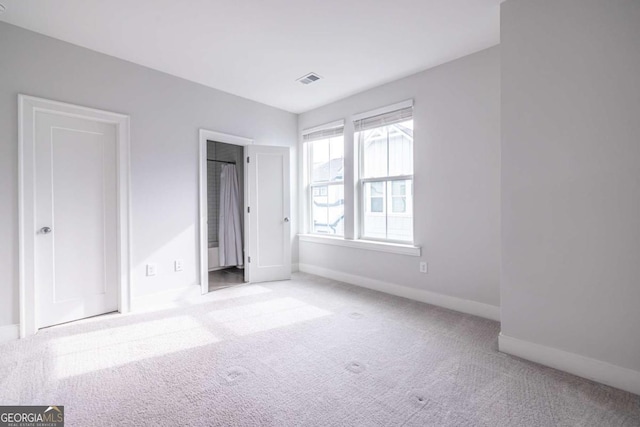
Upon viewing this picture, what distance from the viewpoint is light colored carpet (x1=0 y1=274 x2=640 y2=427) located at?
1.63m

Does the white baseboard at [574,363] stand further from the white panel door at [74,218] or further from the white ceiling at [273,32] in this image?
the white panel door at [74,218]

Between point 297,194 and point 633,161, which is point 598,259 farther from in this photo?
point 297,194

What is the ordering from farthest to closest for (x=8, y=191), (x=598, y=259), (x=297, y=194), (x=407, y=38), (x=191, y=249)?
(x=297, y=194)
(x=191, y=249)
(x=407, y=38)
(x=8, y=191)
(x=598, y=259)

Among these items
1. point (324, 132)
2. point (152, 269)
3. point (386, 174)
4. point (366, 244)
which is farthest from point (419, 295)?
point (152, 269)

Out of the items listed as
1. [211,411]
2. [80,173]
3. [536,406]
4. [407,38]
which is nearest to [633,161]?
[536,406]

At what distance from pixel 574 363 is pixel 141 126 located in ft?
14.5

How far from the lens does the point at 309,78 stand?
3672mm

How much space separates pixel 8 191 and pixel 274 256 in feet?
9.65

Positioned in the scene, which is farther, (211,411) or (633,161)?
(633,161)

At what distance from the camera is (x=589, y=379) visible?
1.97m

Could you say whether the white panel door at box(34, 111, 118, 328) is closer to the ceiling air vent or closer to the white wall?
the ceiling air vent

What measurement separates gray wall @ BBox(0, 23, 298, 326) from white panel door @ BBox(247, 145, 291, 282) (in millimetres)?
496

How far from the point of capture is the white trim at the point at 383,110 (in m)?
3.59

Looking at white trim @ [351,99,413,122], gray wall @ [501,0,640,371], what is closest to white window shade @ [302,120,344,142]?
white trim @ [351,99,413,122]
